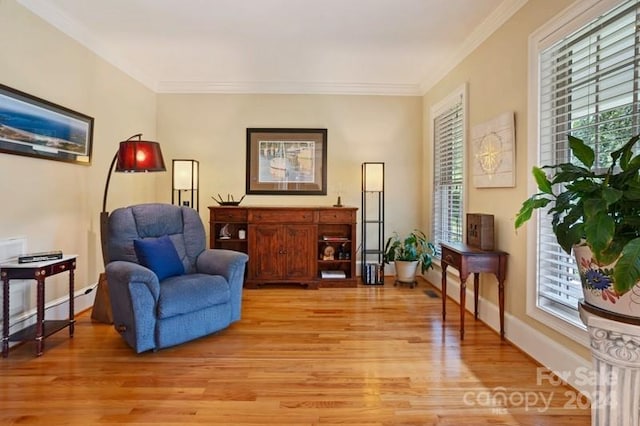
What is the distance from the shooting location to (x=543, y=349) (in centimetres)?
236

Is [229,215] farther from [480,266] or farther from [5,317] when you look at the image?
[480,266]

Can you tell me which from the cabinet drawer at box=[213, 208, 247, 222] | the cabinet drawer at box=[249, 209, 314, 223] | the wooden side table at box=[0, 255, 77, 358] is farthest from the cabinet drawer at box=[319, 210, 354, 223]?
the wooden side table at box=[0, 255, 77, 358]

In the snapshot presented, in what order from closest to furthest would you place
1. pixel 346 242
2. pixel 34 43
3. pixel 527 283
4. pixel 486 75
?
pixel 527 283 → pixel 34 43 → pixel 486 75 → pixel 346 242

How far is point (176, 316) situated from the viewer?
2.59 meters

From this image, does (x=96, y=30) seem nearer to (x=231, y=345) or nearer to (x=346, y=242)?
(x=231, y=345)

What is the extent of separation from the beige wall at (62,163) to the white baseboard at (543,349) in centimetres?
377

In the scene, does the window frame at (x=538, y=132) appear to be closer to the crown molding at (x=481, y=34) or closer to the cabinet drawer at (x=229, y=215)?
the crown molding at (x=481, y=34)

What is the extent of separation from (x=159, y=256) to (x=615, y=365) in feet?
9.33

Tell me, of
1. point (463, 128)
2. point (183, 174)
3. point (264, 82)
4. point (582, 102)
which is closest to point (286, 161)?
point (264, 82)

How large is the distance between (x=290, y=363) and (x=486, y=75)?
9.54 ft

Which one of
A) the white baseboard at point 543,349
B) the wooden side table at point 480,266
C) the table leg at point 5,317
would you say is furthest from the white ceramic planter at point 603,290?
the table leg at point 5,317

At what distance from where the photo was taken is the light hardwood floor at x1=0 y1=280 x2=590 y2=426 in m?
1.84

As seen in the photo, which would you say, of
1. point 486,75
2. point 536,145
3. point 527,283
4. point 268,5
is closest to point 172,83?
point 268,5

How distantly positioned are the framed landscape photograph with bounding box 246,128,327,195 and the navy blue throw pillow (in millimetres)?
2050
